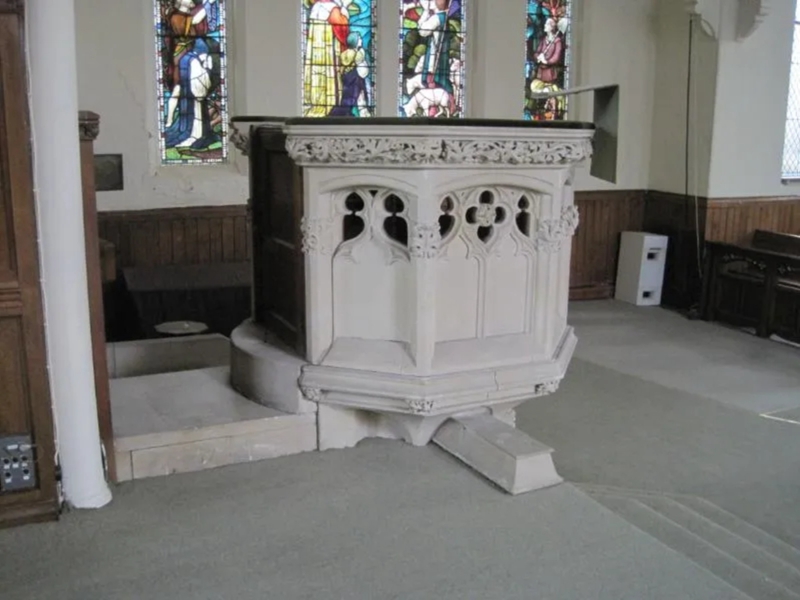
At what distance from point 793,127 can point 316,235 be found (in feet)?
17.8

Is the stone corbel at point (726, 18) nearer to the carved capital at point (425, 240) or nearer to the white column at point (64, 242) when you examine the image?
the carved capital at point (425, 240)

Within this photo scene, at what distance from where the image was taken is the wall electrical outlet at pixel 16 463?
89.0 inches

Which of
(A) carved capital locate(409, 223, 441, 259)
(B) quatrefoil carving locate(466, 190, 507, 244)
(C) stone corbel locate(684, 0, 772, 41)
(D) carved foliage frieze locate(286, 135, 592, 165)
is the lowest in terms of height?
(A) carved capital locate(409, 223, 441, 259)

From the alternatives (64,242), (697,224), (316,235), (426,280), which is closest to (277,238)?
(316,235)

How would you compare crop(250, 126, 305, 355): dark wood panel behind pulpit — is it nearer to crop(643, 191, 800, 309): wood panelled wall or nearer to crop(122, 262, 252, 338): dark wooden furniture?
crop(122, 262, 252, 338): dark wooden furniture

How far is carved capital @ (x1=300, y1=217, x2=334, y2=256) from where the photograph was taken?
2.68 metres

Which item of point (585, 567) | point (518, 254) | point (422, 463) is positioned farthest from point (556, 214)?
point (585, 567)

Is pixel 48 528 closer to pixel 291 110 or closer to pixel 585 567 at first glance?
pixel 585 567

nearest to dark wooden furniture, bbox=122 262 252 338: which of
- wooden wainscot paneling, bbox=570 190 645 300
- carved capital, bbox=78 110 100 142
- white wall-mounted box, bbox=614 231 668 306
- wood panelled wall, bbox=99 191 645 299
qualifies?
wood panelled wall, bbox=99 191 645 299

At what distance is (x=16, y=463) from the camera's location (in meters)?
2.27

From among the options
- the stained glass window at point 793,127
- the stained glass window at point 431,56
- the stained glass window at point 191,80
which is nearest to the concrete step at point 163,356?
the stained glass window at point 191,80

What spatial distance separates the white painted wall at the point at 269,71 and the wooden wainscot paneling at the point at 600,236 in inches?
6.3

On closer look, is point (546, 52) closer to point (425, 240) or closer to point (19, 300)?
point (425, 240)

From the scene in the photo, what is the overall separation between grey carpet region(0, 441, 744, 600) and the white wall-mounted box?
4263 mm
